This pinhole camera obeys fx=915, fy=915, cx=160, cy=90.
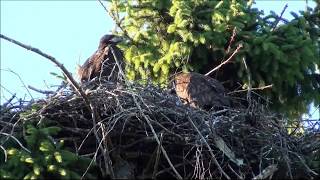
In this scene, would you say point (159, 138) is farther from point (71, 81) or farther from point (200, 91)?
point (200, 91)

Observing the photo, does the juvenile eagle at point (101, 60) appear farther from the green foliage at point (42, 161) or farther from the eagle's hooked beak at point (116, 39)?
the green foliage at point (42, 161)

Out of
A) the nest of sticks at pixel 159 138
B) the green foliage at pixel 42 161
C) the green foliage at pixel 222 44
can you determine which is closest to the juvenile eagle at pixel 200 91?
the green foliage at pixel 222 44

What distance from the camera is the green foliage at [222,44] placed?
387 inches

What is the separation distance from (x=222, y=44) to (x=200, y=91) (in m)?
1.33

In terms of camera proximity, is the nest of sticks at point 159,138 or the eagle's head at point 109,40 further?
the eagle's head at point 109,40

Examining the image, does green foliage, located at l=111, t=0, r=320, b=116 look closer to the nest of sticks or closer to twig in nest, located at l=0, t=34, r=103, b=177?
the nest of sticks

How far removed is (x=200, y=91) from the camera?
8.88 m

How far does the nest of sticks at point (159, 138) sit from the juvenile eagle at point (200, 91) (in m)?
0.99

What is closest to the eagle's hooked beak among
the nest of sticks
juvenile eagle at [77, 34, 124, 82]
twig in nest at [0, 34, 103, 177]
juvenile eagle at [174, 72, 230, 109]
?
juvenile eagle at [77, 34, 124, 82]

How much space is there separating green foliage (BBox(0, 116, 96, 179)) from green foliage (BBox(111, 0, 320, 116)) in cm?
321

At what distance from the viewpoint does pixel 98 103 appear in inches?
296

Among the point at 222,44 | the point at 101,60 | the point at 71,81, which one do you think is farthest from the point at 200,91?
the point at 71,81

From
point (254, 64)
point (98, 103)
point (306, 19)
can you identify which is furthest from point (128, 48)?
point (98, 103)

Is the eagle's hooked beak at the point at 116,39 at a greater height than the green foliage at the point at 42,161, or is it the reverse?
the eagle's hooked beak at the point at 116,39
